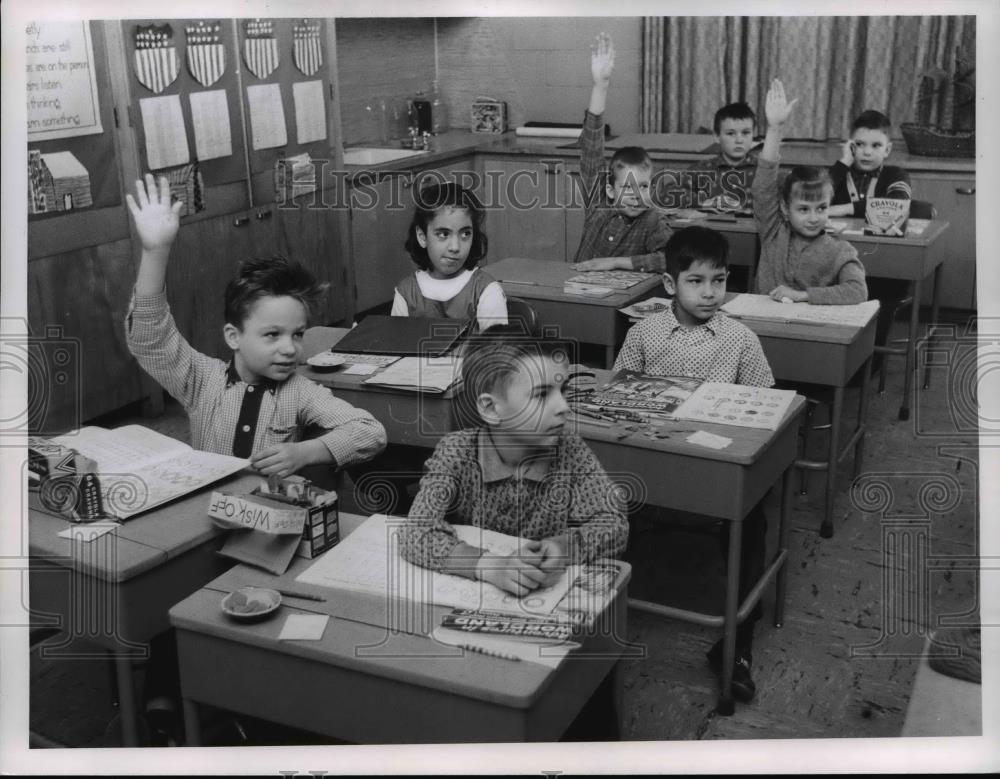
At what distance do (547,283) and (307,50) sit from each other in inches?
66.0

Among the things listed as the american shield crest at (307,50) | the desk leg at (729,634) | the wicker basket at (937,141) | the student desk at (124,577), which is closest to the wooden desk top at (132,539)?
the student desk at (124,577)

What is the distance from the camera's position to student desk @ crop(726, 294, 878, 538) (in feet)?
8.98

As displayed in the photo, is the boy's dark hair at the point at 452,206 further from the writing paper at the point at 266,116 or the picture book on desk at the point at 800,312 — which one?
the writing paper at the point at 266,116

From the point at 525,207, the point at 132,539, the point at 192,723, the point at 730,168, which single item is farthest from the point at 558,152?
the point at 192,723

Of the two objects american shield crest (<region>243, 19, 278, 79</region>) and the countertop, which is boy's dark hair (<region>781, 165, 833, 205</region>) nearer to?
the countertop

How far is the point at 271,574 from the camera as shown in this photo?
1561 millimetres

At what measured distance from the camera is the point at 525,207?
230 inches

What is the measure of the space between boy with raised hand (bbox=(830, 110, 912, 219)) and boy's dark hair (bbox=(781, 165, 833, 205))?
72 cm

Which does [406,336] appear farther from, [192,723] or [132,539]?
[192,723]

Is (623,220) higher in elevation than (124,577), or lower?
higher

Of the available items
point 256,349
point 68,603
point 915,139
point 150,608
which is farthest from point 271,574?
point 915,139

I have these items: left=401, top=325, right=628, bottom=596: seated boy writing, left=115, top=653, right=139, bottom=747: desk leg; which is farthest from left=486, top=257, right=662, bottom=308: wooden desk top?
left=115, top=653, right=139, bottom=747: desk leg

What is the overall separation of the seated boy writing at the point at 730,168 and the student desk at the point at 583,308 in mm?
1072

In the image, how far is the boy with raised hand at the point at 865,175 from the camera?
3.97 meters
